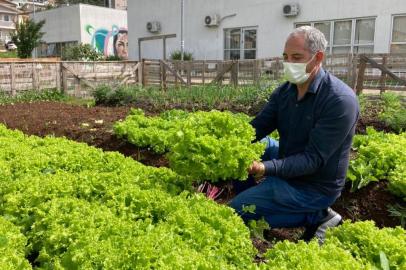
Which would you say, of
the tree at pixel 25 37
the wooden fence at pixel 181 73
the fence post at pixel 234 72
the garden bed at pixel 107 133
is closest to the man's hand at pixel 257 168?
the garden bed at pixel 107 133

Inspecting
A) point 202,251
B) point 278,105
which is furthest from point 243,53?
point 202,251

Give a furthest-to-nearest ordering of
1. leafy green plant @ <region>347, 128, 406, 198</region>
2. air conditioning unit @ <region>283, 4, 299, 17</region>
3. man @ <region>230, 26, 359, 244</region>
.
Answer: air conditioning unit @ <region>283, 4, 299, 17</region> < leafy green plant @ <region>347, 128, 406, 198</region> < man @ <region>230, 26, 359, 244</region>

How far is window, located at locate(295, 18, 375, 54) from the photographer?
685 inches

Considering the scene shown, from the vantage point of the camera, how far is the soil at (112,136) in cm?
441

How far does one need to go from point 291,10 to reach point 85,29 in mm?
23511

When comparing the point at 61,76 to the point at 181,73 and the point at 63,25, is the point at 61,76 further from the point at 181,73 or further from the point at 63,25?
the point at 63,25

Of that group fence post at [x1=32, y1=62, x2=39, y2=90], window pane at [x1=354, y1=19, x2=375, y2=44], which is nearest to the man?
fence post at [x1=32, y1=62, x2=39, y2=90]

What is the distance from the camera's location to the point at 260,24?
20.8 meters

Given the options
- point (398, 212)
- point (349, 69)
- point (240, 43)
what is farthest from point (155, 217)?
point (240, 43)

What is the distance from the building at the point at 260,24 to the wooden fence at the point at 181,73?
3.22 m

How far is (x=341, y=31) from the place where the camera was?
717 inches

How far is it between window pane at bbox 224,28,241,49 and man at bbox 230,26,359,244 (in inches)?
741

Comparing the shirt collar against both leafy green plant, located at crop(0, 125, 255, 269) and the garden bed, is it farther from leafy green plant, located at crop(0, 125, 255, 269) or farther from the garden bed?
the garden bed

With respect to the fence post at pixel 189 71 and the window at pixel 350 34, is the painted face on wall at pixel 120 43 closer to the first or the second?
the fence post at pixel 189 71
